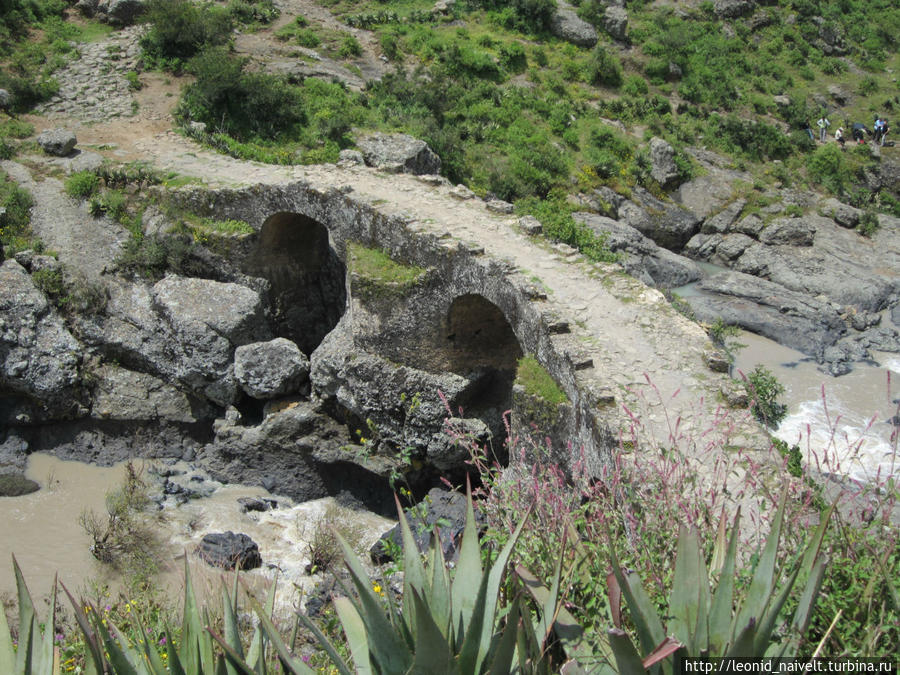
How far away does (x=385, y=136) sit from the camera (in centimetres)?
2436

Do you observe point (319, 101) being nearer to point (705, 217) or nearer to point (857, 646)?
point (705, 217)

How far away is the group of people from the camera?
115 feet

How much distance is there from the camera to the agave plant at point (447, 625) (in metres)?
4.21

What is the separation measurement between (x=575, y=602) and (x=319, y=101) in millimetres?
24154

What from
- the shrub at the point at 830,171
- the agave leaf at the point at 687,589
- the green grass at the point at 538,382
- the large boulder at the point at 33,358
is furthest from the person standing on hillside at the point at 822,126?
the agave leaf at the point at 687,589

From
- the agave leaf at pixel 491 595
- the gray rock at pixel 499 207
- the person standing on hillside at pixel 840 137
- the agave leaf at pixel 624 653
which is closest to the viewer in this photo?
the agave leaf at pixel 624 653

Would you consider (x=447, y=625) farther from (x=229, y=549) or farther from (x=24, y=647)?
(x=229, y=549)

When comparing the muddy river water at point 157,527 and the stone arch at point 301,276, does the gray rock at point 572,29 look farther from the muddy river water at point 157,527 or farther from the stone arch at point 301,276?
the muddy river water at point 157,527

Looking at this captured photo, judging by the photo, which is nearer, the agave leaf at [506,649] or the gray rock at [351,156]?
the agave leaf at [506,649]

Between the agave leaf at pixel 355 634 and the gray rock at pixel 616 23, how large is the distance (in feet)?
130

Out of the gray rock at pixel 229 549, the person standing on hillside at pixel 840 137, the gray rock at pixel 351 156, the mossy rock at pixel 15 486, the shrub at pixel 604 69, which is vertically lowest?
the mossy rock at pixel 15 486

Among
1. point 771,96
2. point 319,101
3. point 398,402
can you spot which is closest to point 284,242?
point 398,402

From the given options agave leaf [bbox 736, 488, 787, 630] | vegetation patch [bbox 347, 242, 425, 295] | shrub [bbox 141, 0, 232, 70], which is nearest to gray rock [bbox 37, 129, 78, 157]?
shrub [bbox 141, 0, 232, 70]

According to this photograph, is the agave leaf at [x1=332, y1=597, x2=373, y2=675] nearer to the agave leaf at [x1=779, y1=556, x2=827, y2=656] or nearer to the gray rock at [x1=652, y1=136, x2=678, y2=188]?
the agave leaf at [x1=779, y1=556, x2=827, y2=656]
